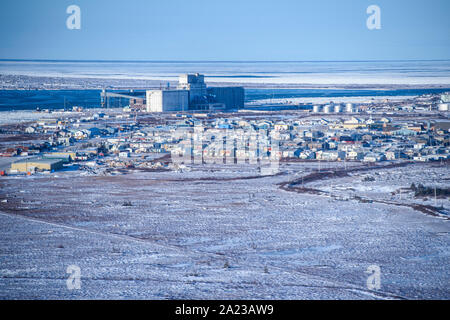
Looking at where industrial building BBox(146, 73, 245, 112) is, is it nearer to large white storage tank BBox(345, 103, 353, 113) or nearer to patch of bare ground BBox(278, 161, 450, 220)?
large white storage tank BBox(345, 103, 353, 113)

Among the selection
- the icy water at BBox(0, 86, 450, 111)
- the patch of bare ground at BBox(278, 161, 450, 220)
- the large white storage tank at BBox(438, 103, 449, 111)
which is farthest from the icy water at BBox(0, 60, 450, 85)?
the patch of bare ground at BBox(278, 161, 450, 220)

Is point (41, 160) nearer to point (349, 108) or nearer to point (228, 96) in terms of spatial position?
point (228, 96)

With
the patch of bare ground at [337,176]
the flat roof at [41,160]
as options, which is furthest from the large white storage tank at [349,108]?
the flat roof at [41,160]

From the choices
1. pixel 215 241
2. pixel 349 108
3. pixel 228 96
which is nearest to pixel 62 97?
pixel 228 96

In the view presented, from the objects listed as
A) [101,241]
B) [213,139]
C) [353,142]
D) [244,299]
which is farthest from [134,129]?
[244,299]
